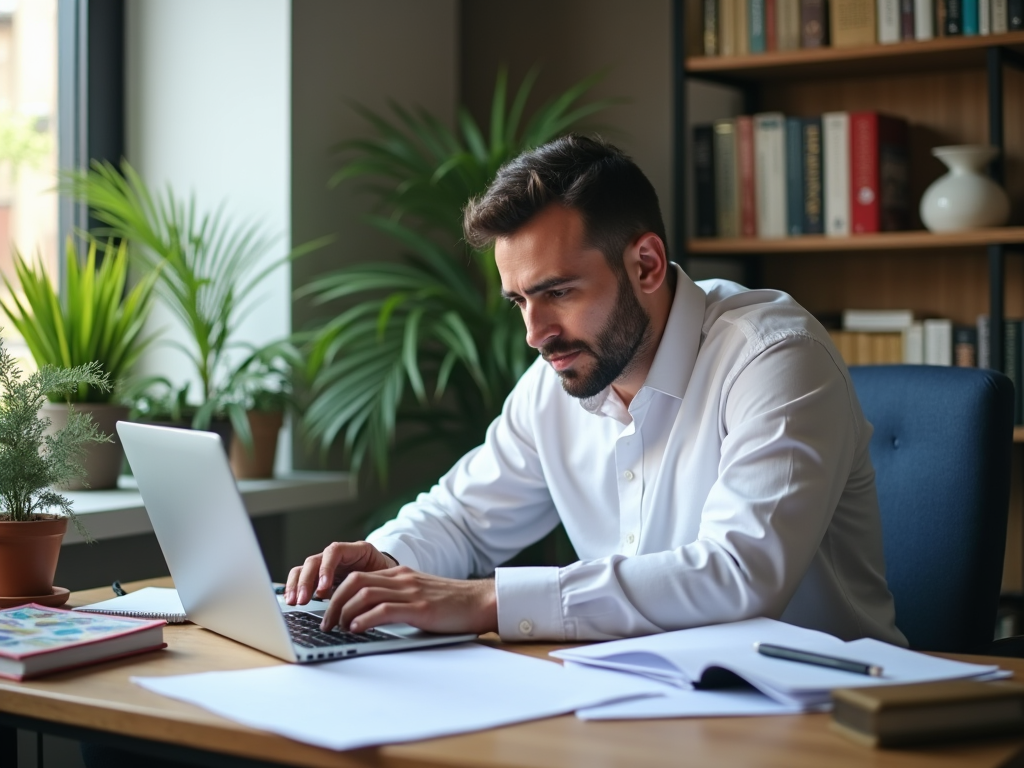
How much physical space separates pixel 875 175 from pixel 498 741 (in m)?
2.14

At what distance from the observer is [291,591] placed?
4.79 feet

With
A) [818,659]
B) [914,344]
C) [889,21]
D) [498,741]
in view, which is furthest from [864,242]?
[498,741]

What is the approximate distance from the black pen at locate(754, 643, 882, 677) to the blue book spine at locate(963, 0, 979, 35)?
194 cm

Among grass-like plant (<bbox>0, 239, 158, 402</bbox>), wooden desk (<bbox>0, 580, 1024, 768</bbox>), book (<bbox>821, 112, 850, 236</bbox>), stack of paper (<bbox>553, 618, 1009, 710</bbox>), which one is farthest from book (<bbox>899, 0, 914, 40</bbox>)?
wooden desk (<bbox>0, 580, 1024, 768</bbox>)

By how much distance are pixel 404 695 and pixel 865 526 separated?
0.82 metres

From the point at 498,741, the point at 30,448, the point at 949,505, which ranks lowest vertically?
the point at 498,741

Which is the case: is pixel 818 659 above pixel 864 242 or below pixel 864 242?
below

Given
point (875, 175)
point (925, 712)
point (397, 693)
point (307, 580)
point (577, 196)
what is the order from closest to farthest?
point (925, 712) → point (397, 693) → point (307, 580) → point (577, 196) → point (875, 175)

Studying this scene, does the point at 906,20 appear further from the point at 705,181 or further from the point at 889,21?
the point at 705,181

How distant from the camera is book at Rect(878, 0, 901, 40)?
2688 mm

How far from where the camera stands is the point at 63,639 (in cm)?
123

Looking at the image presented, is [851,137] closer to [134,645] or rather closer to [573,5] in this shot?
[573,5]

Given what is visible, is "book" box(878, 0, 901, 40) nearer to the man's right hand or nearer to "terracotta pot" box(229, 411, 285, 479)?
"terracotta pot" box(229, 411, 285, 479)

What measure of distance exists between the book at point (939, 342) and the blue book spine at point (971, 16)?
650mm
